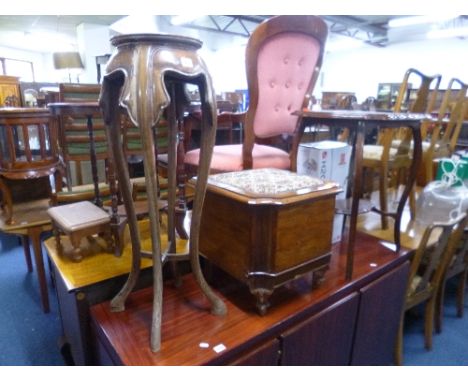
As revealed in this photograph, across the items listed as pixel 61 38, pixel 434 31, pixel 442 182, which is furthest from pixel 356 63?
pixel 442 182

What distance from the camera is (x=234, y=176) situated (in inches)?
46.1

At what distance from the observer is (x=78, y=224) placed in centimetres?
120

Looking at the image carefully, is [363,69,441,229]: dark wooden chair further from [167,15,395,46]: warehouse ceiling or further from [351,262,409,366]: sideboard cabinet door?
[167,15,395,46]: warehouse ceiling

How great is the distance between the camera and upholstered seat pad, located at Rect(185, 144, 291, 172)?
155cm

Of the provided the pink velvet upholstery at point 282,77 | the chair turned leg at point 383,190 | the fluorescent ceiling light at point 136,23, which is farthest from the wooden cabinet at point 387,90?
the pink velvet upholstery at point 282,77

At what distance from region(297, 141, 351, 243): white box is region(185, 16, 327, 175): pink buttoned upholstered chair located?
56 mm

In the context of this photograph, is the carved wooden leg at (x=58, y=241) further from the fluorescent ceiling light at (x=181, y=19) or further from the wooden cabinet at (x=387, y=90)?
the wooden cabinet at (x=387, y=90)

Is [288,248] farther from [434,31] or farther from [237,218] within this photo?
[434,31]

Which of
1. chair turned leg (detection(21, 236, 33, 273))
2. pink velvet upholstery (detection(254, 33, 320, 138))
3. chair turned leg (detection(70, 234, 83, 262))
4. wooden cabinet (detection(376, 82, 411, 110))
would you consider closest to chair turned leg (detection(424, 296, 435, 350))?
pink velvet upholstery (detection(254, 33, 320, 138))

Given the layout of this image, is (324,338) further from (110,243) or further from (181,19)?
(181,19)

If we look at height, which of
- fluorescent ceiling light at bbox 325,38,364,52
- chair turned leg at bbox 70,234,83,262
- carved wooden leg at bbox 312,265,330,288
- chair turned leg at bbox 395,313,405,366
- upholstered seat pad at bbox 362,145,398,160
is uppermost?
fluorescent ceiling light at bbox 325,38,364,52

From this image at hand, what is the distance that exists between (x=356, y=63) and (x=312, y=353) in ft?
35.2

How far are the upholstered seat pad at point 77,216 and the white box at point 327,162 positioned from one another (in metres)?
0.87

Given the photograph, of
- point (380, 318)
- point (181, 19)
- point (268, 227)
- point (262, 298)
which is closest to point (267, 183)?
point (268, 227)
